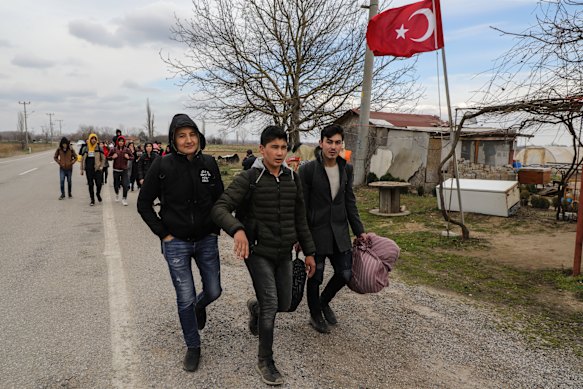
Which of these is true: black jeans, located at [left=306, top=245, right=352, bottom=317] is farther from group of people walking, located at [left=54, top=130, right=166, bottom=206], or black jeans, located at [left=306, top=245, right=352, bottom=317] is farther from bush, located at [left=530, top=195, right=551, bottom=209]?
bush, located at [left=530, top=195, right=551, bottom=209]

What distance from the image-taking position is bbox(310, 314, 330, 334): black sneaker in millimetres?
3693

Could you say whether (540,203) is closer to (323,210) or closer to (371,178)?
(371,178)

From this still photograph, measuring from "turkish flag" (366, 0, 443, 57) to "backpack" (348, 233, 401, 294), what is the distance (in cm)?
445

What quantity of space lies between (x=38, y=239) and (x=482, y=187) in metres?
9.62

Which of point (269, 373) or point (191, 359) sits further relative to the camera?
point (191, 359)

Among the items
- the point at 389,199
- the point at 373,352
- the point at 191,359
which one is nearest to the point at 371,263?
the point at 373,352

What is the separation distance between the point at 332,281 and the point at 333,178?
98 cm

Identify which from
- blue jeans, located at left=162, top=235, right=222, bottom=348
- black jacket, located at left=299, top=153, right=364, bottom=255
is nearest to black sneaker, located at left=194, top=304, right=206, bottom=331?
blue jeans, located at left=162, top=235, right=222, bottom=348

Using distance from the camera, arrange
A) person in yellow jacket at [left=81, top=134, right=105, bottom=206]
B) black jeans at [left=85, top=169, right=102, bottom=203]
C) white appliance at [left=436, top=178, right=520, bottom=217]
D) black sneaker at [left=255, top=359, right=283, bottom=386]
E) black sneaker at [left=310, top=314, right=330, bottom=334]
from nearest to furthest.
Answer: black sneaker at [left=255, top=359, right=283, bottom=386] → black sneaker at [left=310, top=314, right=330, bottom=334] → white appliance at [left=436, top=178, right=520, bottom=217] → person in yellow jacket at [left=81, top=134, right=105, bottom=206] → black jeans at [left=85, top=169, right=102, bottom=203]

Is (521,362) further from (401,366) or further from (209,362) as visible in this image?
(209,362)

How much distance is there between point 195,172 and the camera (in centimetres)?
310

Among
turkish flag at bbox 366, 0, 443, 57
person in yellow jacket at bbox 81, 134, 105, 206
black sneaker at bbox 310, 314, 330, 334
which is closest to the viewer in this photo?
black sneaker at bbox 310, 314, 330, 334

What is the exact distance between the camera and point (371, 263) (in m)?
3.59

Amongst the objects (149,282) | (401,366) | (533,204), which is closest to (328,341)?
(401,366)
